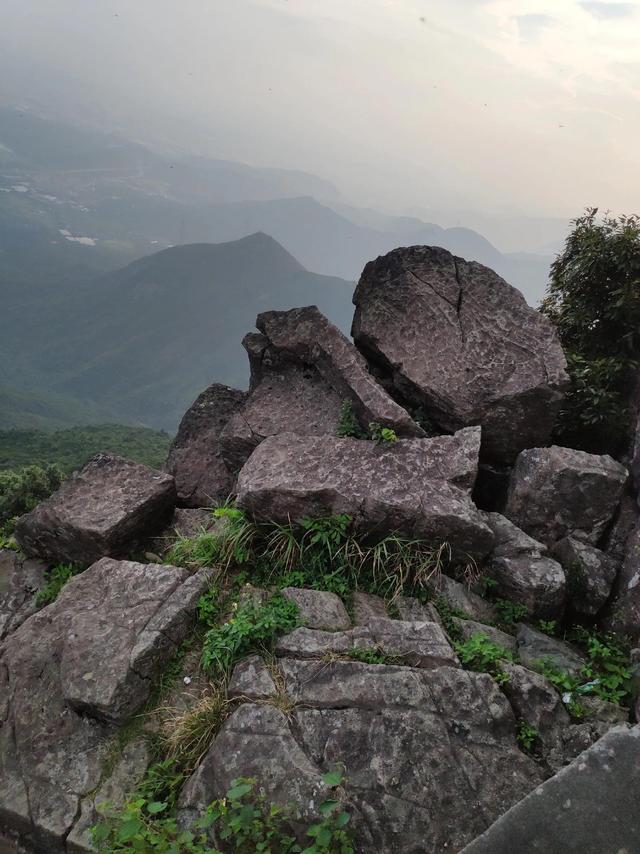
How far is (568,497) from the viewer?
25.2 feet

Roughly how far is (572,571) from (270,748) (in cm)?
449

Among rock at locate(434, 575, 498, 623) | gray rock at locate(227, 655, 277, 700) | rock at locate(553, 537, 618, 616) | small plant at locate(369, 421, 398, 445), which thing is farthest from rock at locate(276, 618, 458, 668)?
small plant at locate(369, 421, 398, 445)

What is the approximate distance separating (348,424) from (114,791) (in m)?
5.70

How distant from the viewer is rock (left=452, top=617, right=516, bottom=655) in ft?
20.5

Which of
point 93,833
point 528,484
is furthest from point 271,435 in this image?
point 93,833

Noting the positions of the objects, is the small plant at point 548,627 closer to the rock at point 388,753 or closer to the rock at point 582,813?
the rock at point 388,753

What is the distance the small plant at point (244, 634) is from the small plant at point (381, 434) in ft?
9.74

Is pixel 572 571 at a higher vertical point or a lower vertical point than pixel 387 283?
lower

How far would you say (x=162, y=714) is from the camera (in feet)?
19.0

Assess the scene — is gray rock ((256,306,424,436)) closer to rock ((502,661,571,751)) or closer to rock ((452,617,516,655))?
rock ((452,617,516,655))

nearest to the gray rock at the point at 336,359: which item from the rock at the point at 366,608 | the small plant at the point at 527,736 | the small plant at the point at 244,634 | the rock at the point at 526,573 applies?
the rock at the point at 526,573

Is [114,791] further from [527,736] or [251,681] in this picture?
[527,736]

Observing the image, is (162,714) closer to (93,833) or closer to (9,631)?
(93,833)

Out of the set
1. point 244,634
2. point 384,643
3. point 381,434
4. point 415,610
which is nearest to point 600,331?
point 381,434
